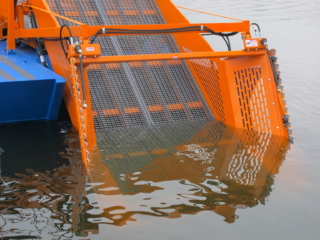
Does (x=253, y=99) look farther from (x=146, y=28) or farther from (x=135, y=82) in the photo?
(x=135, y=82)

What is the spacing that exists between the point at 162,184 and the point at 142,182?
201 millimetres

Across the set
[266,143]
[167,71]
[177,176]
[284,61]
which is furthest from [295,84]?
[177,176]

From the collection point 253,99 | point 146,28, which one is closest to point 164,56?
point 146,28

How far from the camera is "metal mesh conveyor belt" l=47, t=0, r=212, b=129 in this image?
6.05m

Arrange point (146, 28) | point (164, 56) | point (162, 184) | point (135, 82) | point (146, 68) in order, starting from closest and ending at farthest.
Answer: point (162, 184) < point (164, 56) < point (146, 28) < point (135, 82) < point (146, 68)

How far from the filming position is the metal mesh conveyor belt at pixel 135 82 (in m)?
6.05

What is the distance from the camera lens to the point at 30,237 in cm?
318

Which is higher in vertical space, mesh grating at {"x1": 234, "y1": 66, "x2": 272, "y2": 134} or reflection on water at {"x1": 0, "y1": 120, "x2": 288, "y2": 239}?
mesh grating at {"x1": 234, "y1": 66, "x2": 272, "y2": 134}

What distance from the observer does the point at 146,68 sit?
6.59 m

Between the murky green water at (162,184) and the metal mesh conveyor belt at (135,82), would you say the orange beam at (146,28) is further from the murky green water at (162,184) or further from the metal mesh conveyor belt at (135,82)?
the murky green water at (162,184)

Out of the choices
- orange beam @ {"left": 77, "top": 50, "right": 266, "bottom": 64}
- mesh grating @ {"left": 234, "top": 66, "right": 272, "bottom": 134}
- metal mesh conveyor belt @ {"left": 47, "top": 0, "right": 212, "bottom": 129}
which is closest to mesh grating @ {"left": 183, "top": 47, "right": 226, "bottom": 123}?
metal mesh conveyor belt @ {"left": 47, "top": 0, "right": 212, "bottom": 129}

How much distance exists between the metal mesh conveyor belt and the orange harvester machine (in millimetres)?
14

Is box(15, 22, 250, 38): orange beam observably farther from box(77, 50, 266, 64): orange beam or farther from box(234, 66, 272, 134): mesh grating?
box(234, 66, 272, 134): mesh grating

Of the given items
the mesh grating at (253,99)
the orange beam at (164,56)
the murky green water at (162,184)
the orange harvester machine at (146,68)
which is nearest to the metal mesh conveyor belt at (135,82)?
the orange harvester machine at (146,68)
